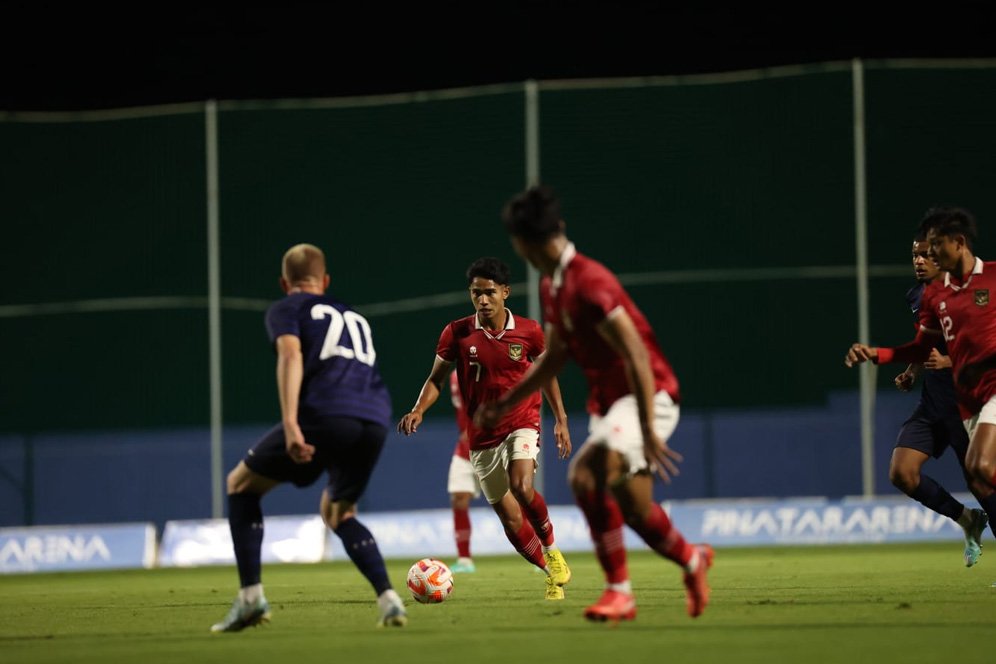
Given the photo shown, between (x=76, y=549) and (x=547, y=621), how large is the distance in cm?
1101

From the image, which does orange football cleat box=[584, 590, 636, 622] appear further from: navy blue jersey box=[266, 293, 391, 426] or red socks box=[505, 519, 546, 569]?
red socks box=[505, 519, 546, 569]

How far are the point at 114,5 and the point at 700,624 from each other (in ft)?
74.4

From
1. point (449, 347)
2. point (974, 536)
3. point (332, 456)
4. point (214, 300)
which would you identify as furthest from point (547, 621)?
point (214, 300)

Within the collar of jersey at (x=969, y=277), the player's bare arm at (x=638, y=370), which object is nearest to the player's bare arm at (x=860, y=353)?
the collar of jersey at (x=969, y=277)

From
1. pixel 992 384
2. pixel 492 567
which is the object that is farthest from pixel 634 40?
pixel 992 384

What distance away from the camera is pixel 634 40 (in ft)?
92.1

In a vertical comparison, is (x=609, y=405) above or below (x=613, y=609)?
above

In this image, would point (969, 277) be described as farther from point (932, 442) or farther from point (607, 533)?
point (607, 533)

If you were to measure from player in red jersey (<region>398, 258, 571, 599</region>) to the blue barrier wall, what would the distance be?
7.73 m

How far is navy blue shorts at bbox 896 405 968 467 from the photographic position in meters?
11.6

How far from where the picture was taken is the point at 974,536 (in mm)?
11766

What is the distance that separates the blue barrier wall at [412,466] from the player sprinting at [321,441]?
427 inches

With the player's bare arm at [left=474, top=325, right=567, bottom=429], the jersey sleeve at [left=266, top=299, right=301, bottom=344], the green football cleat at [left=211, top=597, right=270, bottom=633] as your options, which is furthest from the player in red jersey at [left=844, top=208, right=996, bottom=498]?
the green football cleat at [left=211, top=597, right=270, bottom=633]

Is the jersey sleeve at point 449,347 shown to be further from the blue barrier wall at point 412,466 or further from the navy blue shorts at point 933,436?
the blue barrier wall at point 412,466
